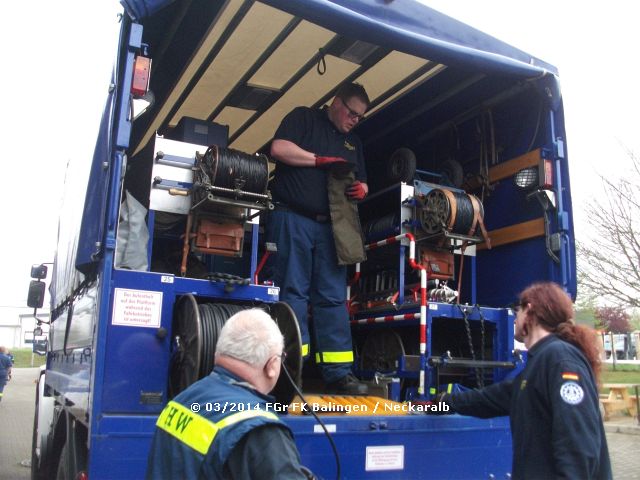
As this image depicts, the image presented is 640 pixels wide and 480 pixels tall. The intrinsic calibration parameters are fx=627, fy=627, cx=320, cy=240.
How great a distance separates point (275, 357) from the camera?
2277mm

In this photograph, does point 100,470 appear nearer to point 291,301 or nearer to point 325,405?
point 325,405

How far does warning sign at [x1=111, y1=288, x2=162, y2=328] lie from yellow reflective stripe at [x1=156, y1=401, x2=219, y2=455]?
0.99 meters

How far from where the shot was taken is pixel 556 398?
262 cm

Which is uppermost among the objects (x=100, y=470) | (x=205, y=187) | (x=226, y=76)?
(x=226, y=76)

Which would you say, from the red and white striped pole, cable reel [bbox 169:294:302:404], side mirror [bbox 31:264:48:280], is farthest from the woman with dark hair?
side mirror [bbox 31:264:48:280]

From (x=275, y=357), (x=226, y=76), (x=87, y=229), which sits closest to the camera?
(x=275, y=357)

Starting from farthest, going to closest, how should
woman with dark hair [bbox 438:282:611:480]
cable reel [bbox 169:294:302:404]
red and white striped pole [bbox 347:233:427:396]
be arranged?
red and white striped pole [bbox 347:233:427:396]
cable reel [bbox 169:294:302:404]
woman with dark hair [bbox 438:282:611:480]

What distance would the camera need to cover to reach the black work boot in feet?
13.7

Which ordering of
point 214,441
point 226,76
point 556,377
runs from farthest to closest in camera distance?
point 226,76, point 556,377, point 214,441

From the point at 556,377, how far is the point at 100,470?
2041 millimetres

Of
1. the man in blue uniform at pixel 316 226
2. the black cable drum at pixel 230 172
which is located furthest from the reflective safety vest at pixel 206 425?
the man in blue uniform at pixel 316 226

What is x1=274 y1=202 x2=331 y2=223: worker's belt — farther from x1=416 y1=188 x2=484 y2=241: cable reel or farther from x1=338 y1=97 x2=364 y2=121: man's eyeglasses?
x1=338 y1=97 x2=364 y2=121: man's eyeglasses

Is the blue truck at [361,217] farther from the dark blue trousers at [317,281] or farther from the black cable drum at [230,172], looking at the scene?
the dark blue trousers at [317,281]

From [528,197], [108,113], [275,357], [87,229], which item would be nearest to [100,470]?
[275,357]
